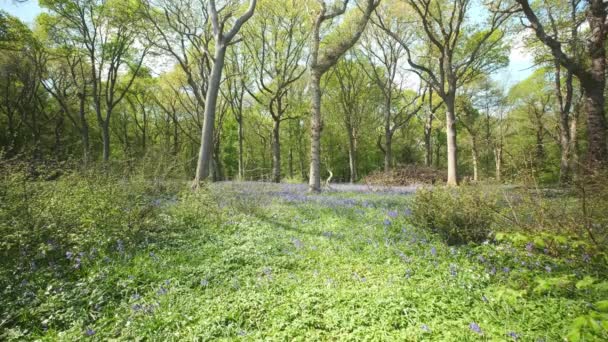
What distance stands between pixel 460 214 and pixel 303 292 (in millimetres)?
3313

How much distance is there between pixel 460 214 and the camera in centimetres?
483

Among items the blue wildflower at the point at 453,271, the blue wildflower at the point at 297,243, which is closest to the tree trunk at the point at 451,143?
the blue wildflower at the point at 453,271

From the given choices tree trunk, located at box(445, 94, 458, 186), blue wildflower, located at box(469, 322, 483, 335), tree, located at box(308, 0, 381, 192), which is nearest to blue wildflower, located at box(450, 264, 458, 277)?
blue wildflower, located at box(469, 322, 483, 335)

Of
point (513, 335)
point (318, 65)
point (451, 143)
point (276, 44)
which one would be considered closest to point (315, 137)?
point (318, 65)

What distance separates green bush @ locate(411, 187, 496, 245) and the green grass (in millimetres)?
281

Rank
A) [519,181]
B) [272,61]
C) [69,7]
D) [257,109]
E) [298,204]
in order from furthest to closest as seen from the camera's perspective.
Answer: [257,109]
[272,61]
[69,7]
[298,204]
[519,181]

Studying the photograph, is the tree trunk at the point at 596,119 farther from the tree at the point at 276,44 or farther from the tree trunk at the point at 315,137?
the tree at the point at 276,44

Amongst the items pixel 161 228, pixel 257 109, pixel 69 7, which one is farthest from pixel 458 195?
pixel 257 109

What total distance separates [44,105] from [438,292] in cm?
3837

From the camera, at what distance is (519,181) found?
392cm

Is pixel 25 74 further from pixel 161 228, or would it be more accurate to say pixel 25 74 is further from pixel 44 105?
pixel 161 228

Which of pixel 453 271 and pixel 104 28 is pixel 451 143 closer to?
pixel 453 271

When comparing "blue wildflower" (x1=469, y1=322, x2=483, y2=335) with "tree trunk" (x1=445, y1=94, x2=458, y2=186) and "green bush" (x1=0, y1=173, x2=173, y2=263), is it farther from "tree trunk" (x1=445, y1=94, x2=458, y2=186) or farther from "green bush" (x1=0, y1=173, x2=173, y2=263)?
"tree trunk" (x1=445, y1=94, x2=458, y2=186)

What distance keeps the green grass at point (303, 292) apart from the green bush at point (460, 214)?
0.92 ft
